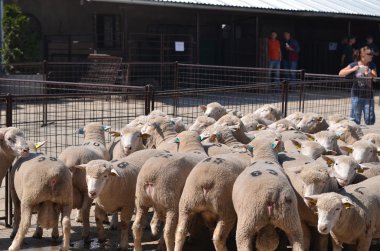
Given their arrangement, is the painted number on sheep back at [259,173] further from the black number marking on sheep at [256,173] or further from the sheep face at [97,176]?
the sheep face at [97,176]

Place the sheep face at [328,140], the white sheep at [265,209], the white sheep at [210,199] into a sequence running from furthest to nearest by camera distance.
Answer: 1. the sheep face at [328,140]
2. the white sheep at [210,199]
3. the white sheep at [265,209]

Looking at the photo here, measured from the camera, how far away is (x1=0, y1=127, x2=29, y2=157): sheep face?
7.71 metres

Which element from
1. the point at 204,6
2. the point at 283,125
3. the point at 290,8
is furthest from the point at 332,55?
→ the point at 283,125

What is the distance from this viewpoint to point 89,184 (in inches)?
283

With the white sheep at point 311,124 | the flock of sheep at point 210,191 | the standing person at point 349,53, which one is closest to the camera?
the flock of sheep at point 210,191

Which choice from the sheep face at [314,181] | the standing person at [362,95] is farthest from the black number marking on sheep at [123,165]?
the standing person at [362,95]

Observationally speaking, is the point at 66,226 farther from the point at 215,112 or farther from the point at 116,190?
the point at 215,112

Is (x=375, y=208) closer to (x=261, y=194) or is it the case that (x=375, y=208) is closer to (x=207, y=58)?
(x=261, y=194)

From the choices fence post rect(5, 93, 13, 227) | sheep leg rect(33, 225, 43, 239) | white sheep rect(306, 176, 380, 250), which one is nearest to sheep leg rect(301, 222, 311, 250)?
white sheep rect(306, 176, 380, 250)

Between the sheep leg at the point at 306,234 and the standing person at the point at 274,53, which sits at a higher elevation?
the standing person at the point at 274,53

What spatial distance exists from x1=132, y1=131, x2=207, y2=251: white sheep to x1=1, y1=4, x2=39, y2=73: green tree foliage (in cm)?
1360

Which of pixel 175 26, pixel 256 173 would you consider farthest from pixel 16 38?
pixel 256 173

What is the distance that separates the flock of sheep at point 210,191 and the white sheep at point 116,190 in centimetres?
1

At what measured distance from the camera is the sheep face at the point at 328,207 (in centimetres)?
641
